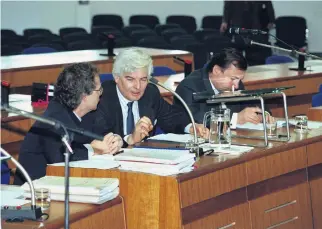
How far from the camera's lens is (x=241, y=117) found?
514 cm

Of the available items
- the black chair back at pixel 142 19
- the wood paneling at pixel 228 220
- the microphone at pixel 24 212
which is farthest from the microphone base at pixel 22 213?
the black chair back at pixel 142 19

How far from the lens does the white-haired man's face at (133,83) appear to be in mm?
4697

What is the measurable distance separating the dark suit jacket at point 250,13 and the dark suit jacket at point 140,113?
788 cm

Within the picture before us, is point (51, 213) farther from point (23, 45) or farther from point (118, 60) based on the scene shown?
point (23, 45)

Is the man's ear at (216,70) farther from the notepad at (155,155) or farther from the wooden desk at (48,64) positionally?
the wooden desk at (48,64)

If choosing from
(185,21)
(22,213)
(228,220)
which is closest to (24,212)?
(22,213)

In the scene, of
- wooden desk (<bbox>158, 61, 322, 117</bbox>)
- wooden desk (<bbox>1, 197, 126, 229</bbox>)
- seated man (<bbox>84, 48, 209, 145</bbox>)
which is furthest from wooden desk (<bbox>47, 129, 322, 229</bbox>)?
wooden desk (<bbox>158, 61, 322, 117</bbox>)

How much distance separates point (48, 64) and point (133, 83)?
3482mm

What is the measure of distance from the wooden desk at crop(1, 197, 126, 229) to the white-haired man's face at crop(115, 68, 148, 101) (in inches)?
48.0

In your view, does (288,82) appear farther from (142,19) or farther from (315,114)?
(142,19)

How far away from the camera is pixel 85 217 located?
11.0 feet

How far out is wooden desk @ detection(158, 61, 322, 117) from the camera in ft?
24.1

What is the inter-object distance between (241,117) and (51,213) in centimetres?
208

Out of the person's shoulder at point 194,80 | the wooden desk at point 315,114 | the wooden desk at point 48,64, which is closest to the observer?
the person's shoulder at point 194,80
